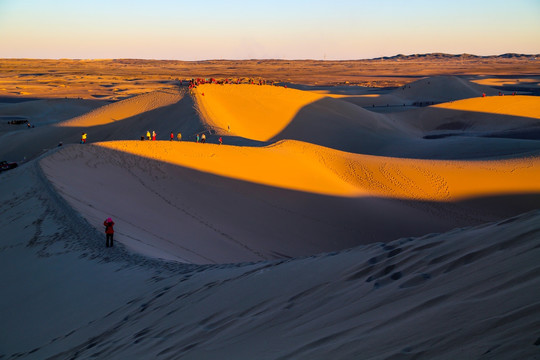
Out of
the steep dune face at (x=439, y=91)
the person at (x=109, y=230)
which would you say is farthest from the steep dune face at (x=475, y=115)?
the person at (x=109, y=230)

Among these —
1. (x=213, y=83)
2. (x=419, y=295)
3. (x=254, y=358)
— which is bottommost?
(x=254, y=358)

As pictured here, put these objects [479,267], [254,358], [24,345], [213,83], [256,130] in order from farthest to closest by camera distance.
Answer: [213,83], [256,130], [24,345], [479,267], [254,358]

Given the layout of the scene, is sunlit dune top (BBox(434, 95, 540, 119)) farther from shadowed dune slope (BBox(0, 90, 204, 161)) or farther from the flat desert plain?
shadowed dune slope (BBox(0, 90, 204, 161))

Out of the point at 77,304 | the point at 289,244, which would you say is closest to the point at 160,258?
the point at 77,304

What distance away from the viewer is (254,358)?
3902 millimetres

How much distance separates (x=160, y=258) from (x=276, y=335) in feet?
18.9

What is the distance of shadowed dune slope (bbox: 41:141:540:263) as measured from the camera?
12.8 meters

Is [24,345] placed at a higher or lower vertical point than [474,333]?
lower

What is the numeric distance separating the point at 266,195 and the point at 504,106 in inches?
1424

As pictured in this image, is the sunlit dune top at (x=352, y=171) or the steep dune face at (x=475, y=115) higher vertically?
the steep dune face at (x=475, y=115)

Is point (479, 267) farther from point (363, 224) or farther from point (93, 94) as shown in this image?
point (93, 94)

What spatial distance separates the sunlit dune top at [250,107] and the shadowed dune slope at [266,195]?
32.4ft

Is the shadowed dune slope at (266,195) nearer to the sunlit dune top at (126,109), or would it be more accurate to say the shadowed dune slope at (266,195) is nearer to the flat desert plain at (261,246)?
the flat desert plain at (261,246)

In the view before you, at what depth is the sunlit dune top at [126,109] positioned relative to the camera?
1371 inches
